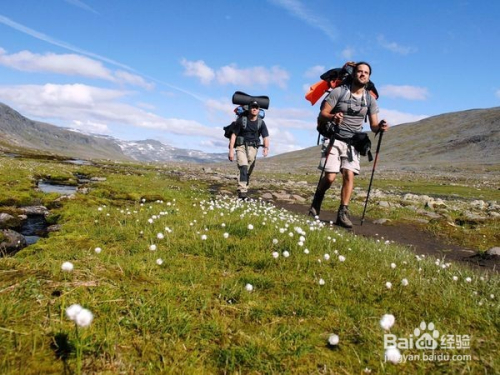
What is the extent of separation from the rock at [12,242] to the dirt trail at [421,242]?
1017 cm

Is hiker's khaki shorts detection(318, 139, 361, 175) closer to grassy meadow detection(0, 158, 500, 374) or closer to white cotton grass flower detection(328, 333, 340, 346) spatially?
grassy meadow detection(0, 158, 500, 374)

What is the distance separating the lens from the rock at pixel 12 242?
8.14m

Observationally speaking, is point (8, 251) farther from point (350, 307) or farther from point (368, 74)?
point (368, 74)

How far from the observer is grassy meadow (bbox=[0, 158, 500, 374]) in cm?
317

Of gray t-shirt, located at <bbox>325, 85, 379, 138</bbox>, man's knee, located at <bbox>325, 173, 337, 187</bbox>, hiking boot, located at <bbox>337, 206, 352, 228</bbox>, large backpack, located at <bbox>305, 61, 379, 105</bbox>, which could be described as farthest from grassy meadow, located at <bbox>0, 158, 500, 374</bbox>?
large backpack, located at <bbox>305, 61, 379, 105</bbox>

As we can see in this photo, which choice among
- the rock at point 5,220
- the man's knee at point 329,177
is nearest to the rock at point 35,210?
the rock at point 5,220

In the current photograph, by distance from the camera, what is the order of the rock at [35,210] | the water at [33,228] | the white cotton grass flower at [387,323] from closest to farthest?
1. the white cotton grass flower at [387,323]
2. the water at [33,228]
3. the rock at [35,210]

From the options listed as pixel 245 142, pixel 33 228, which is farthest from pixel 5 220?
pixel 245 142

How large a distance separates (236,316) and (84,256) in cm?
286

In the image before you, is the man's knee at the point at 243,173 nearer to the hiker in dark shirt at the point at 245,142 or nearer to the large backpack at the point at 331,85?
the hiker in dark shirt at the point at 245,142

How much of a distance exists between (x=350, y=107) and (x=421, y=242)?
18.9ft

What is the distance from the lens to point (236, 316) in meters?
4.39

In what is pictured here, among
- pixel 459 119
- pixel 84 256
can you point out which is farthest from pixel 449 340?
pixel 459 119

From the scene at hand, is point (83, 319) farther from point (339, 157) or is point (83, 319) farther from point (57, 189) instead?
point (57, 189)
